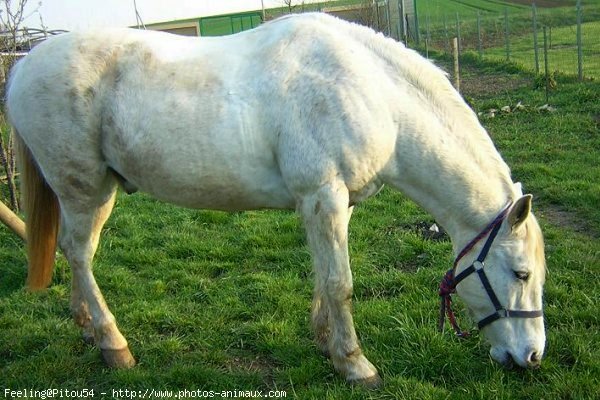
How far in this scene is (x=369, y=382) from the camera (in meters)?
3.30

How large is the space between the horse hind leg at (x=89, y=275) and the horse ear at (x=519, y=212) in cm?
239

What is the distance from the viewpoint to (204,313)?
4.32 meters

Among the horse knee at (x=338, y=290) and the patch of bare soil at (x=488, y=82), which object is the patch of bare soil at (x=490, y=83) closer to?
the patch of bare soil at (x=488, y=82)

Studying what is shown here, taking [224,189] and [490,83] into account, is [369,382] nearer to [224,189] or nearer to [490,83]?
[224,189]

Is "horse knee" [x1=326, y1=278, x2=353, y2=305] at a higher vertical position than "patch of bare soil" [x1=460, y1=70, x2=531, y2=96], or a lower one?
higher

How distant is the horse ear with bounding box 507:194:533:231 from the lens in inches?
116

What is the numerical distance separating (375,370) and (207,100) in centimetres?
179

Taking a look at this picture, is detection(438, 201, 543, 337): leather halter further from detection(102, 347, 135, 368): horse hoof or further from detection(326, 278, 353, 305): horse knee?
detection(102, 347, 135, 368): horse hoof

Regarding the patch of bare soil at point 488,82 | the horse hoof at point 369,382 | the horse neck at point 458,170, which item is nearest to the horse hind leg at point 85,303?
the horse hoof at point 369,382

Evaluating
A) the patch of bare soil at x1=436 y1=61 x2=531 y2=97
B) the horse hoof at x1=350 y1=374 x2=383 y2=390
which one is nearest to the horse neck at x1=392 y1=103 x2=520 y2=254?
the horse hoof at x1=350 y1=374 x2=383 y2=390

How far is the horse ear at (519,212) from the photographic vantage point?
294cm

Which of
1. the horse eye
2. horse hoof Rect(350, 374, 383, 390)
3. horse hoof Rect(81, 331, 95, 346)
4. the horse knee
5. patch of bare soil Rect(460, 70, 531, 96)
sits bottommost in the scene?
horse hoof Rect(350, 374, 383, 390)

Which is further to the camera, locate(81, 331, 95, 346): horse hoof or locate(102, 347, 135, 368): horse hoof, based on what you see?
locate(81, 331, 95, 346): horse hoof

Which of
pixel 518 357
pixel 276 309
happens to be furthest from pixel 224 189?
pixel 518 357
